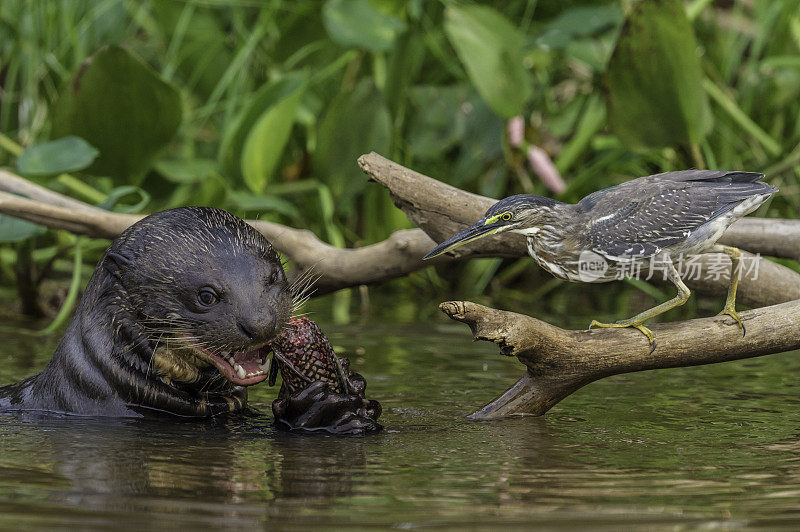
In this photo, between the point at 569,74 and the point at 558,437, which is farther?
the point at 569,74

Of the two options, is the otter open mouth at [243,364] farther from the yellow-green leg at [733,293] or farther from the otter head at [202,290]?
the yellow-green leg at [733,293]

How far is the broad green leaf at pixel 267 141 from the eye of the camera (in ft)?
16.9

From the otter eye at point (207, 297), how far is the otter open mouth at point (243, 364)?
0.43 ft

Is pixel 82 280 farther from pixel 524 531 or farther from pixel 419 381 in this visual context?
pixel 524 531

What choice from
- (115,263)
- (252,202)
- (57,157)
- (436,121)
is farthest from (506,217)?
(436,121)

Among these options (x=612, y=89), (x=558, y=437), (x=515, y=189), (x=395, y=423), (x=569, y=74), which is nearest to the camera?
(x=558, y=437)

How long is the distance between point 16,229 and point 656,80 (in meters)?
2.82

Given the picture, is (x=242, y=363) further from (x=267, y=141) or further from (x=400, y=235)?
(x=267, y=141)

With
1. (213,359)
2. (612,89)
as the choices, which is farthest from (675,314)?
(213,359)

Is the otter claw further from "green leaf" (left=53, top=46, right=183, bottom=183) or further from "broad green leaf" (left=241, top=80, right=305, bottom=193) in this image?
"green leaf" (left=53, top=46, right=183, bottom=183)

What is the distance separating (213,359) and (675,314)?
11.7 feet

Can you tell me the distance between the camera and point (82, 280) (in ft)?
21.6

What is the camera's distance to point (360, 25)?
5.99 metres

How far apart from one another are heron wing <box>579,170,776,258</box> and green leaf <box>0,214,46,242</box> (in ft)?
8.68
